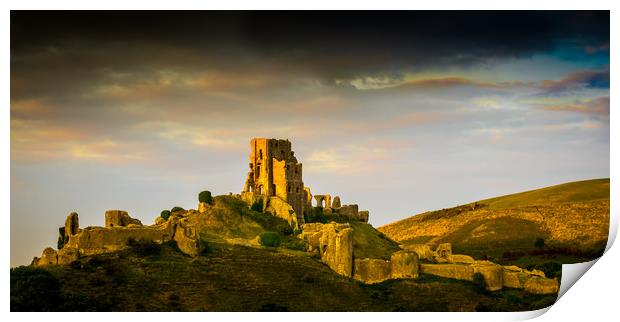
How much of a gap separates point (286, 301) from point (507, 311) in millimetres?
11797

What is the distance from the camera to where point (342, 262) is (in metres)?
57.7

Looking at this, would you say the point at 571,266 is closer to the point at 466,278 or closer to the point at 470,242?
the point at 466,278

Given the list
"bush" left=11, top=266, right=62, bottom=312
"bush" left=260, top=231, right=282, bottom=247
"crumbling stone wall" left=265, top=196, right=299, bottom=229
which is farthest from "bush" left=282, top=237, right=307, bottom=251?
"bush" left=11, top=266, right=62, bottom=312

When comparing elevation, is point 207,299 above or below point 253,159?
below

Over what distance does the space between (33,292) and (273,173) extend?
27.4 metres

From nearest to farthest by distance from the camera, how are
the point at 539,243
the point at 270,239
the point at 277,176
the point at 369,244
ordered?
the point at 270,239, the point at 369,244, the point at 277,176, the point at 539,243

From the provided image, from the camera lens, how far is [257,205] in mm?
68812

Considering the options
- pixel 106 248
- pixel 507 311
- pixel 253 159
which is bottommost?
pixel 507 311

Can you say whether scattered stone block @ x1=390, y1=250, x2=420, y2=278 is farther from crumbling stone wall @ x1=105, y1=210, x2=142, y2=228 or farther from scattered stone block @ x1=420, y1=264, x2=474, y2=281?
crumbling stone wall @ x1=105, y1=210, x2=142, y2=228

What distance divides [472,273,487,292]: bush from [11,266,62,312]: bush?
23.4 metres

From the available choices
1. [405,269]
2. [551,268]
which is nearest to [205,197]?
[405,269]

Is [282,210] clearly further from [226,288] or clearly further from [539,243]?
[539,243]

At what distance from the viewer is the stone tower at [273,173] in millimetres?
71312

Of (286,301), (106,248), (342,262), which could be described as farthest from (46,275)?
(342,262)
